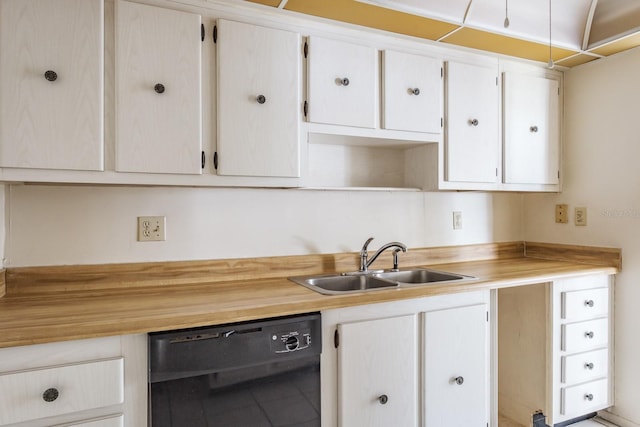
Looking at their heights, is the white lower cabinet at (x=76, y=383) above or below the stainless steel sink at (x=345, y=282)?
below

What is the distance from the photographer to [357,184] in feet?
7.11

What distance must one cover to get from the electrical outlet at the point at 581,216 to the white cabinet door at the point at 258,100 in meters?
1.82

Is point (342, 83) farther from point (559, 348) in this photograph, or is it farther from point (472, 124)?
point (559, 348)

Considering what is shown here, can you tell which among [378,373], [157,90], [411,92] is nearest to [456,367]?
[378,373]

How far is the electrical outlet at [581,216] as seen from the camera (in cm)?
231

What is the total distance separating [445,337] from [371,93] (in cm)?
118

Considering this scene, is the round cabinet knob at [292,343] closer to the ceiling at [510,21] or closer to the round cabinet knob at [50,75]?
the round cabinet knob at [50,75]

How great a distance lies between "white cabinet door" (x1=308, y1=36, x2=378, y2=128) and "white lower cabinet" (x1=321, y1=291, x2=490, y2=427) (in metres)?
0.87

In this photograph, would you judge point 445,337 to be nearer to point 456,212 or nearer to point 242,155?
point 456,212

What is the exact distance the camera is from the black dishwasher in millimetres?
1198

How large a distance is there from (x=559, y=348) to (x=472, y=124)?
49.8 inches

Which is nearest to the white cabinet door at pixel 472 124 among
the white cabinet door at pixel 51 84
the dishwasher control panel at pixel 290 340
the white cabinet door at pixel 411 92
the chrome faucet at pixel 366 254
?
the white cabinet door at pixel 411 92

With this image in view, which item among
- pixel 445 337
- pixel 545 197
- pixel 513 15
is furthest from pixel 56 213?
pixel 545 197

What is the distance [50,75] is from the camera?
4.34 feet
